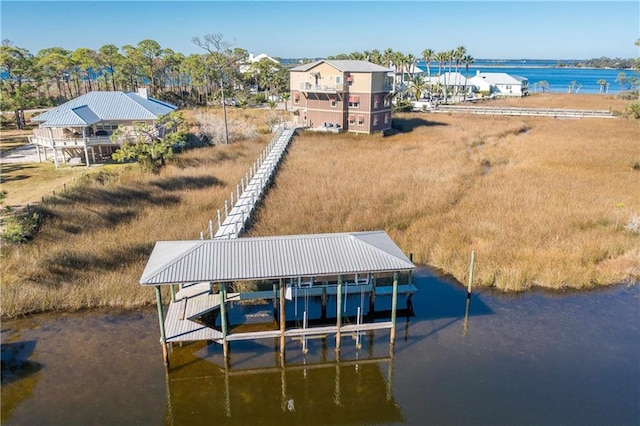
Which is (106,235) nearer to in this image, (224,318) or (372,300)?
(224,318)

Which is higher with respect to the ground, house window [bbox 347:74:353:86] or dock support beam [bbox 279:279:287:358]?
house window [bbox 347:74:353:86]

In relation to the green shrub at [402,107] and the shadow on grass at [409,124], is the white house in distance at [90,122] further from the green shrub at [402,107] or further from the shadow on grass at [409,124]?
the green shrub at [402,107]

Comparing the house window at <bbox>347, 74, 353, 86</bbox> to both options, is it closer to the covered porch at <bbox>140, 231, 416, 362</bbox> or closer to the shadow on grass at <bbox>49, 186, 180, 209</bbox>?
the shadow on grass at <bbox>49, 186, 180, 209</bbox>

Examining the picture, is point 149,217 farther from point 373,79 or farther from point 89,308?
point 373,79

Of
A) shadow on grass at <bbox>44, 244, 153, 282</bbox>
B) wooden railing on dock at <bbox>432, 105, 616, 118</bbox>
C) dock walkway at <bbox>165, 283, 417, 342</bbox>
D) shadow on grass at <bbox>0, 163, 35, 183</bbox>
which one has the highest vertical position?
wooden railing on dock at <bbox>432, 105, 616, 118</bbox>

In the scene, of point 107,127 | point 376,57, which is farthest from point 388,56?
point 107,127

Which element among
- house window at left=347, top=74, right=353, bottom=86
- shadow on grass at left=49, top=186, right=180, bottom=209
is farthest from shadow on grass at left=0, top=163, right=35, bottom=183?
house window at left=347, top=74, right=353, bottom=86

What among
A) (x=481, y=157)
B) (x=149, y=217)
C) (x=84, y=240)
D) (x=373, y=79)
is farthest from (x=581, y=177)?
(x=84, y=240)
